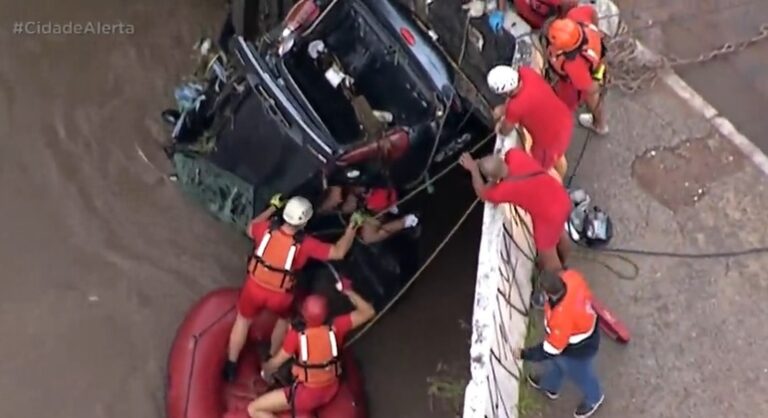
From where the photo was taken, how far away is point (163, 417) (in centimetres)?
862

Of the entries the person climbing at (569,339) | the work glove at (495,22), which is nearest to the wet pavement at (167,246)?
the person climbing at (569,339)

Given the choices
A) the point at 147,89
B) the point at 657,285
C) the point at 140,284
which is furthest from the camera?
the point at 147,89

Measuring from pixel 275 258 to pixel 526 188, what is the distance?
1.93m

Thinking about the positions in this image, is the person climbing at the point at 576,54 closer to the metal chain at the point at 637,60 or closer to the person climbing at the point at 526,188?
the person climbing at the point at 526,188

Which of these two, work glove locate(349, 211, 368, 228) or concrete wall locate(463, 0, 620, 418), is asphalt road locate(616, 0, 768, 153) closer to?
concrete wall locate(463, 0, 620, 418)

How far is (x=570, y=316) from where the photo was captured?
21.9 feet

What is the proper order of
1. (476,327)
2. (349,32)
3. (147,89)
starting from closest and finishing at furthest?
(476,327), (349,32), (147,89)

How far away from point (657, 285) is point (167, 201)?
12.5ft

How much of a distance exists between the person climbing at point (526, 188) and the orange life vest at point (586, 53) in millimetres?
767

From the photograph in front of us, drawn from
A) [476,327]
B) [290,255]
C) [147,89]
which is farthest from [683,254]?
[147,89]

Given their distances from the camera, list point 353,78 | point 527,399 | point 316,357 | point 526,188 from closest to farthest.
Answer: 1. point 526,188
2. point 527,399
3. point 316,357
4. point 353,78

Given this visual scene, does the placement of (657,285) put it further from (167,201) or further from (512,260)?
(167,201)

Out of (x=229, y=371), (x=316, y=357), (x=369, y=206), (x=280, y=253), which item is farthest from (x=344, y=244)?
(x=229, y=371)

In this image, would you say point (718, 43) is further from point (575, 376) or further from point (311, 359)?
point (311, 359)
